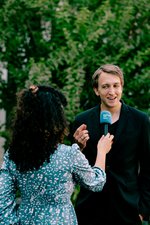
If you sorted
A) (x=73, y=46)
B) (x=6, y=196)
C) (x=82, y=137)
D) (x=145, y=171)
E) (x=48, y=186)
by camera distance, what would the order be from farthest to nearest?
1. (x=73, y=46)
2. (x=145, y=171)
3. (x=82, y=137)
4. (x=6, y=196)
5. (x=48, y=186)

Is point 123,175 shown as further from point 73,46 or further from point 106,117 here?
point 73,46

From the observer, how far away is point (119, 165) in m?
4.89

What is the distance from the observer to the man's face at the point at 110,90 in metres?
4.95

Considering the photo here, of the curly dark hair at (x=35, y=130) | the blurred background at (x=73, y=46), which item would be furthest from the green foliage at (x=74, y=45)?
the curly dark hair at (x=35, y=130)

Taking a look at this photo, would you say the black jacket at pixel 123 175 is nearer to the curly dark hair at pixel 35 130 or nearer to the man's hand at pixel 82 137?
the man's hand at pixel 82 137

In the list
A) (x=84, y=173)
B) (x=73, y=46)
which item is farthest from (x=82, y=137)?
(x=73, y=46)

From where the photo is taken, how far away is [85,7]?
23.7 ft

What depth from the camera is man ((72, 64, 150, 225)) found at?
16.1 ft

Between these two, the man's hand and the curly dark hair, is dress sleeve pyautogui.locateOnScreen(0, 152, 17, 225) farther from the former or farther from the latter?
the man's hand

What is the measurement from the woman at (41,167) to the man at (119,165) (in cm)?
60

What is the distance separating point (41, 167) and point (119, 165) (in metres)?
0.87

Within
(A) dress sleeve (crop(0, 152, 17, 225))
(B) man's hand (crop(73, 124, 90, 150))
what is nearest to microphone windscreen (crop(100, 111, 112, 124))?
(B) man's hand (crop(73, 124, 90, 150))

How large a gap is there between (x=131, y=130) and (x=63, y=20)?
2597mm

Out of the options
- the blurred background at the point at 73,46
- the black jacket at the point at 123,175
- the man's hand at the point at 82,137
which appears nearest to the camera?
the man's hand at the point at 82,137
